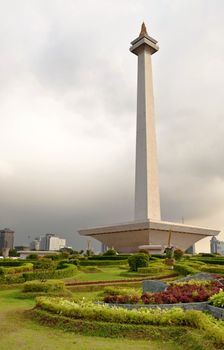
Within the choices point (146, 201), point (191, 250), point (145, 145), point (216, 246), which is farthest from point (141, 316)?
point (216, 246)

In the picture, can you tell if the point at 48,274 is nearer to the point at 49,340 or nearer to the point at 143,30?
the point at 49,340

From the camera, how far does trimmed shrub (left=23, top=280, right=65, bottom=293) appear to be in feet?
41.7

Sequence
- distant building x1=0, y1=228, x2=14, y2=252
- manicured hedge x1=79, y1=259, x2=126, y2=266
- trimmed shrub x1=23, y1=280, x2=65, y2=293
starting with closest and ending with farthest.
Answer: trimmed shrub x1=23, y1=280, x2=65, y2=293 < manicured hedge x1=79, y1=259, x2=126, y2=266 < distant building x1=0, y1=228, x2=14, y2=252

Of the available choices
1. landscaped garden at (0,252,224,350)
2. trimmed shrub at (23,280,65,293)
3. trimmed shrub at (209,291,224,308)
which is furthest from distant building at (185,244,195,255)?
trimmed shrub at (209,291,224,308)

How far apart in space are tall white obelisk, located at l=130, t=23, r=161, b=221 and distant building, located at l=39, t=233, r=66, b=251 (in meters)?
54.7

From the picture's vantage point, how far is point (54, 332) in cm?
749

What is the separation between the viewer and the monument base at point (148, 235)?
4153cm

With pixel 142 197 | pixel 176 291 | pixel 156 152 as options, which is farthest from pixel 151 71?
pixel 176 291

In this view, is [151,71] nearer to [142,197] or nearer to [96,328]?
[142,197]

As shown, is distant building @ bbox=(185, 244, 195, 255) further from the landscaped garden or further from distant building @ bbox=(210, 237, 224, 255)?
the landscaped garden

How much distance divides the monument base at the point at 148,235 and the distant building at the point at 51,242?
4874 centimetres

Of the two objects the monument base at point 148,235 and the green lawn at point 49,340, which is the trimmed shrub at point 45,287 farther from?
the monument base at point 148,235

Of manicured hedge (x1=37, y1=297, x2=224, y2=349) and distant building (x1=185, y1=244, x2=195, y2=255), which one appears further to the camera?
distant building (x1=185, y1=244, x2=195, y2=255)

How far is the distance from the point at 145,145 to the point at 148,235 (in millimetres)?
11249
